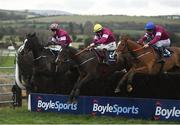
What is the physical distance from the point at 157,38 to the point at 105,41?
63.9 inches

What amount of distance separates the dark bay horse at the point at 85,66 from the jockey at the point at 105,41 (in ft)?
0.89

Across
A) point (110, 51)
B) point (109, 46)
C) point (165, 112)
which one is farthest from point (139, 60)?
point (165, 112)

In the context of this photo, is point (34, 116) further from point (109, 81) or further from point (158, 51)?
point (158, 51)

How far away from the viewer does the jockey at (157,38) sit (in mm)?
13750

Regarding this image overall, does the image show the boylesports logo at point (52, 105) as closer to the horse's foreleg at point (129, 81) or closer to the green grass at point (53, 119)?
the green grass at point (53, 119)

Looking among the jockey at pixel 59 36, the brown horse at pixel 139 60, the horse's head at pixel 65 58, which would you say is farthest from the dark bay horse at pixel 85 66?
the jockey at pixel 59 36

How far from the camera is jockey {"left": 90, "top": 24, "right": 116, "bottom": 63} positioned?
14242 mm

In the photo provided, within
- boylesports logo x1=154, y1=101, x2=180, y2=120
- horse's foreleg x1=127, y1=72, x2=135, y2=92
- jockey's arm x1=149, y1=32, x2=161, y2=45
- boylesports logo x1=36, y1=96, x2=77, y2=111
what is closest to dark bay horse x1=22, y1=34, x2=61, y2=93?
boylesports logo x1=36, y1=96, x2=77, y2=111

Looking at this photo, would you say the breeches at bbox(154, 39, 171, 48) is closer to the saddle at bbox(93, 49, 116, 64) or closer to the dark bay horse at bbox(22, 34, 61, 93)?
the saddle at bbox(93, 49, 116, 64)

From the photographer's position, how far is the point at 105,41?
14.3 meters

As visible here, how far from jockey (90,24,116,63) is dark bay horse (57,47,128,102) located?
0.27 m

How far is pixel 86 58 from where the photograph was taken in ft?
46.8

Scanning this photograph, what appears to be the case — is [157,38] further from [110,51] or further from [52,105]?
[52,105]

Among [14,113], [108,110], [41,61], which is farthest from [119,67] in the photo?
[14,113]
